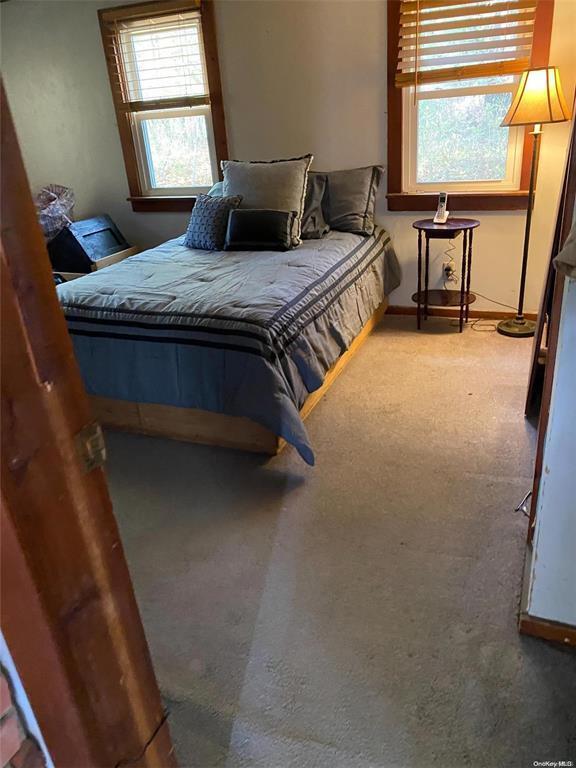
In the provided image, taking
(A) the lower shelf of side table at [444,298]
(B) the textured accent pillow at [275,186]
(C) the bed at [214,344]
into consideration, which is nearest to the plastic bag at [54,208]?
(B) the textured accent pillow at [275,186]

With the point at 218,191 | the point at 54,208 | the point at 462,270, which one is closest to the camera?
the point at 462,270

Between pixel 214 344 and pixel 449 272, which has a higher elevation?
pixel 214 344

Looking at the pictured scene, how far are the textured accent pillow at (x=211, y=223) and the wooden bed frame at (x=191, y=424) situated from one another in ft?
3.97

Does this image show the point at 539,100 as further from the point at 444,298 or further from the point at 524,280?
the point at 444,298

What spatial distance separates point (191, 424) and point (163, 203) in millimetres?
2456

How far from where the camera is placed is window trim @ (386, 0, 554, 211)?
3.01m

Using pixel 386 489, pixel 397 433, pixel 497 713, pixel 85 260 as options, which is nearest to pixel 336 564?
pixel 386 489

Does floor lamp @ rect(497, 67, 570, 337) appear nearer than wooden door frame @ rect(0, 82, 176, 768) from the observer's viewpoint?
No

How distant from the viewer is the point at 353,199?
11.6 ft

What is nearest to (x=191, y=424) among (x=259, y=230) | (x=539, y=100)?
(x=259, y=230)

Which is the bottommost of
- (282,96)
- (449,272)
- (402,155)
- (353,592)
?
(353,592)

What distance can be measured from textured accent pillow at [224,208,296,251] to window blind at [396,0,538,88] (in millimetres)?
1125

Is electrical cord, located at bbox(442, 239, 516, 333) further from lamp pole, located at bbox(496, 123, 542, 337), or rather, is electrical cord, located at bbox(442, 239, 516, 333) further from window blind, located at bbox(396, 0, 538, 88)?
window blind, located at bbox(396, 0, 538, 88)

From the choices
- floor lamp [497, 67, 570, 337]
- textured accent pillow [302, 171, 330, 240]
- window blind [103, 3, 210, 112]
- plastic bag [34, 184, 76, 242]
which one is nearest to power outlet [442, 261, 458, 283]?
textured accent pillow [302, 171, 330, 240]
